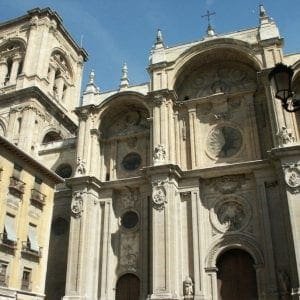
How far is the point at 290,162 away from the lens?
855 inches

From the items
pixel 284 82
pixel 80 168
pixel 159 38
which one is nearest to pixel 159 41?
pixel 159 38

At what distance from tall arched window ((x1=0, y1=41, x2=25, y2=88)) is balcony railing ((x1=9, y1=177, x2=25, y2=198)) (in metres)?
17.6

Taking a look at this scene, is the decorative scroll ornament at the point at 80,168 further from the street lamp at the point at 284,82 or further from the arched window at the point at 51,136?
the street lamp at the point at 284,82

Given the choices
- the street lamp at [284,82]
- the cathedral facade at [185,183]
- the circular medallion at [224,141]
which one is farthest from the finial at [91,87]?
the street lamp at [284,82]

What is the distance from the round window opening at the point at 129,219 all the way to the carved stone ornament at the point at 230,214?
188 inches

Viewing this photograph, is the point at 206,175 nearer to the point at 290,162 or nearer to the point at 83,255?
the point at 290,162

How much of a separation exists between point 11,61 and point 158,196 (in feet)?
78.7

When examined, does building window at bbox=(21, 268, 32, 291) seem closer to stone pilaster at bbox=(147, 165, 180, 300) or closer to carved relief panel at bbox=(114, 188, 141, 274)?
carved relief panel at bbox=(114, 188, 141, 274)

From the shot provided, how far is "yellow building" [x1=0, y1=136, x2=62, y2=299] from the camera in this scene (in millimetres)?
21047

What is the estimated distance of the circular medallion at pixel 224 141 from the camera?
25516 millimetres

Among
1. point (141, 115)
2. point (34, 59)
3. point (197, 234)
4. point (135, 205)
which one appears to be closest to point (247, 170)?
point (197, 234)

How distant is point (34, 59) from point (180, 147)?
60.3ft

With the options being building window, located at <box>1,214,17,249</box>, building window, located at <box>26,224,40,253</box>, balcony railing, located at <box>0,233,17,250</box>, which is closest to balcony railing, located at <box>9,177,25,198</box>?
building window, located at <box>1,214,17,249</box>

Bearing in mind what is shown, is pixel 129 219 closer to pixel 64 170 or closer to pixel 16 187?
pixel 64 170
